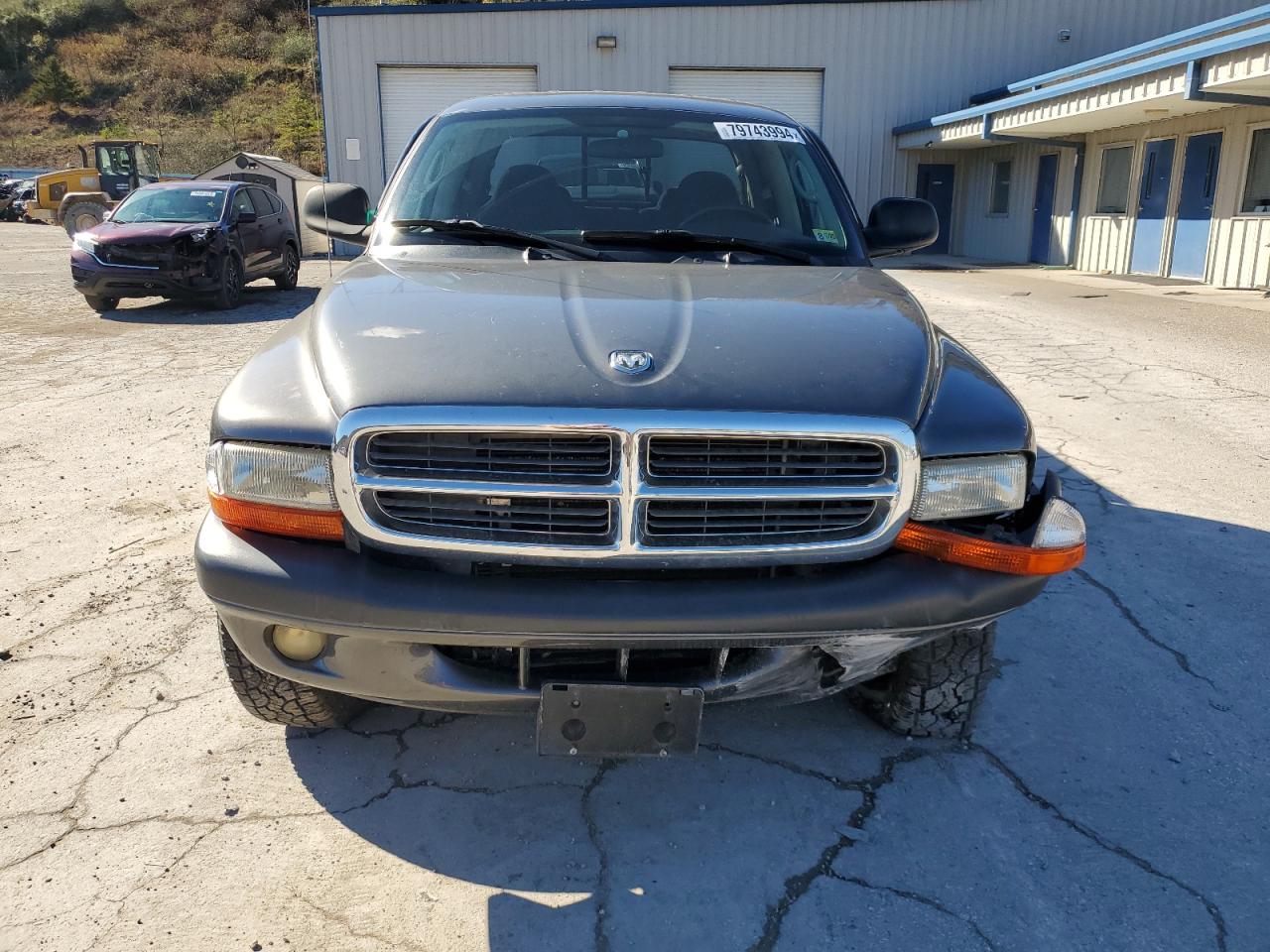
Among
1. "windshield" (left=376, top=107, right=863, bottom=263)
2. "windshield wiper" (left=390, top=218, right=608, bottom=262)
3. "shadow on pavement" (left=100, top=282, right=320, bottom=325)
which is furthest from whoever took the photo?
"shadow on pavement" (left=100, top=282, right=320, bottom=325)

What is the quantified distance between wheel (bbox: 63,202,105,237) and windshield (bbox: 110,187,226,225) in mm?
15779

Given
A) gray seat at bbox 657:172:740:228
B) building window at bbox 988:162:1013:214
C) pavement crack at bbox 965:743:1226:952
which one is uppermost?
building window at bbox 988:162:1013:214

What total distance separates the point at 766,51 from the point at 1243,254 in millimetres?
11748

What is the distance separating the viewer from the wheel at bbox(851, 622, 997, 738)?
2.51 metres

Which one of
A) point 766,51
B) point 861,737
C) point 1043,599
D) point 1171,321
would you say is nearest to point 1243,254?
point 1171,321

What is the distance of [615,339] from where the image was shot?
Answer: 226cm

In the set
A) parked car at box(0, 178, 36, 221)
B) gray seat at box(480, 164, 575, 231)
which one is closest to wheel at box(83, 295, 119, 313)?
gray seat at box(480, 164, 575, 231)

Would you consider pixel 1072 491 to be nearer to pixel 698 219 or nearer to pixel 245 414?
pixel 698 219

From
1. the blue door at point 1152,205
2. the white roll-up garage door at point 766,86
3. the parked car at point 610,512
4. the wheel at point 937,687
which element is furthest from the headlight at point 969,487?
the white roll-up garage door at point 766,86

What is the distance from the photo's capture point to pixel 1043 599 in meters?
3.64

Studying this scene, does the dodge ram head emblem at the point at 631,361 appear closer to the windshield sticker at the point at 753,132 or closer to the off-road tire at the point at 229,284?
the windshield sticker at the point at 753,132

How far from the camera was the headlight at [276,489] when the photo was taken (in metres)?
2.08

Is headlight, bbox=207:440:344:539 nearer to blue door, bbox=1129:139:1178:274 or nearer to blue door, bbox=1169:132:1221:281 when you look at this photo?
blue door, bbox=1169:132:1221:281

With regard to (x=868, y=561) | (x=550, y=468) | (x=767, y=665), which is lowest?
(x=767, y=665)
